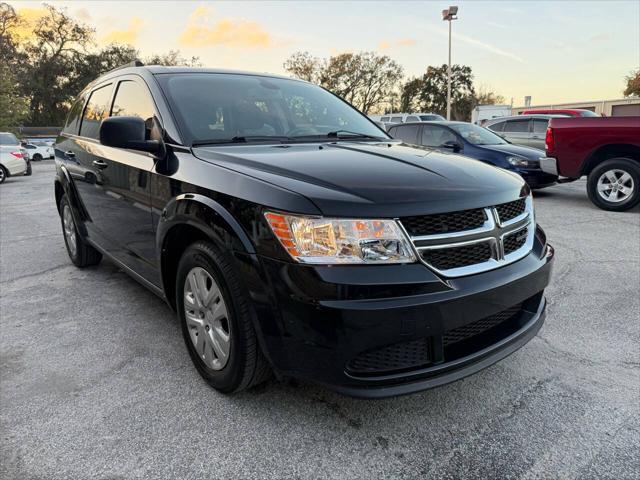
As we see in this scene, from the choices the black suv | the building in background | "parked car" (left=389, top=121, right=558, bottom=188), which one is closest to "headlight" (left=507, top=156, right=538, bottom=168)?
"parked car" (left=389, top=121, right=558, bottom=188)

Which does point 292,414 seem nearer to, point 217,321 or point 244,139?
point 217,321

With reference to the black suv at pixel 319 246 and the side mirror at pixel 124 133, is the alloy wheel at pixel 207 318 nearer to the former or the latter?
the black suv at pixel 319 246

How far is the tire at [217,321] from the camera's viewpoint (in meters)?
2.12

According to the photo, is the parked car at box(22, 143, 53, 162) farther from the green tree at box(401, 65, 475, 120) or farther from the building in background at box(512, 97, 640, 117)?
the green tree at box(401, 65, 475, 120)

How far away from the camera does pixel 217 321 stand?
2340mm

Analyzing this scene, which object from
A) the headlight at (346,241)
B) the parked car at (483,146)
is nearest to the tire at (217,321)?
the headlight at (346,241)

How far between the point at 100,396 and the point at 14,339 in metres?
1.15

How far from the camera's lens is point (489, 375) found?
265cm

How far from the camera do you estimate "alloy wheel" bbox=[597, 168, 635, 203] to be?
23.5ft

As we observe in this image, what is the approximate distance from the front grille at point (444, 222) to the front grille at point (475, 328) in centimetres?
42

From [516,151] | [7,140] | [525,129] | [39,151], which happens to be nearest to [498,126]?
[525,129]

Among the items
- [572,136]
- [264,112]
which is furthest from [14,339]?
[572,136]

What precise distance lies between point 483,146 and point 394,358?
7.55 meters

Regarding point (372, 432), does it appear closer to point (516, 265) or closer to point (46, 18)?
point (516, 265)
